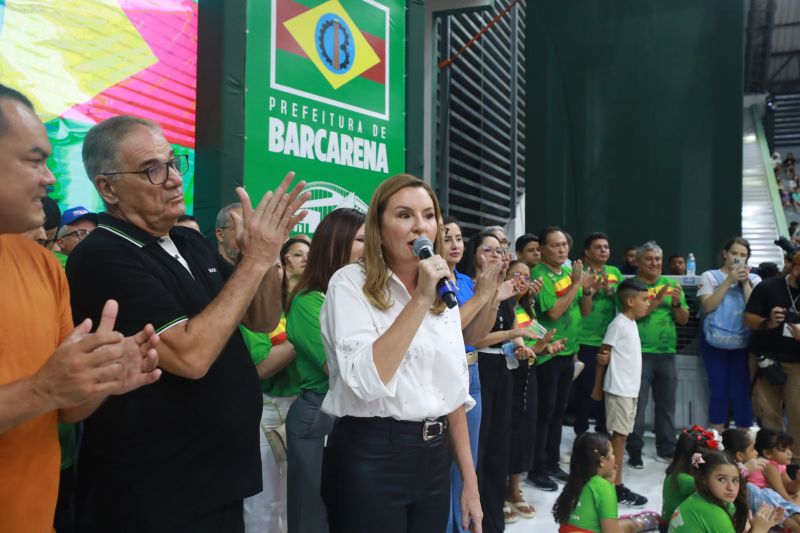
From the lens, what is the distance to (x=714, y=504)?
284 cm

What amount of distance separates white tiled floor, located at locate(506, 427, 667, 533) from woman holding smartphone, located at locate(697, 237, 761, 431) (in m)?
0.72

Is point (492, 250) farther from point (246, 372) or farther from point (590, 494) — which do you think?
point (246, 372)

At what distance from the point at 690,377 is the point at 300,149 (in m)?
3.99

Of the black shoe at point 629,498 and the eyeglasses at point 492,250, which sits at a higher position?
the eyeglasses at point 492,250

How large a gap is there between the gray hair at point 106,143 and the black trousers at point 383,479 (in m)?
0.87

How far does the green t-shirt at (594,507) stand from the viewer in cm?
284

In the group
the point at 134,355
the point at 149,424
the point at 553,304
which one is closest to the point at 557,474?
the point at 553,304

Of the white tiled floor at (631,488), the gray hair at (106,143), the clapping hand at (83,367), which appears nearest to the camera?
the clapping hand at (83,367)

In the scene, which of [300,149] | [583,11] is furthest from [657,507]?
[583,11]

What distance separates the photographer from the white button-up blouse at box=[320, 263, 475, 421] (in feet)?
5.24

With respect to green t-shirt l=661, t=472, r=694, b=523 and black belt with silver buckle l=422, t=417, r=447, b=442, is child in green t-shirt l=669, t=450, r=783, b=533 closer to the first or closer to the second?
green t-shirt l=661, t=472, r=694, b=523

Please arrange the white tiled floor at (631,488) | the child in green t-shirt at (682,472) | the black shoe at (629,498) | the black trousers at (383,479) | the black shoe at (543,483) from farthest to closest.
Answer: the black shoe at (543,483), the black shoe at (629,498), the white tiled floor at (631,488), the child in green t-shirt at (682,472), the black trousers at (383,479)

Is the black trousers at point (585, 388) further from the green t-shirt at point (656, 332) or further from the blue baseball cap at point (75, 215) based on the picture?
the blue baseball cap at point (75, 215)

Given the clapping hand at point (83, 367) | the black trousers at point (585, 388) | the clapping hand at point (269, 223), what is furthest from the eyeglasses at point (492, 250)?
the clapping hand at point (83, 367)
